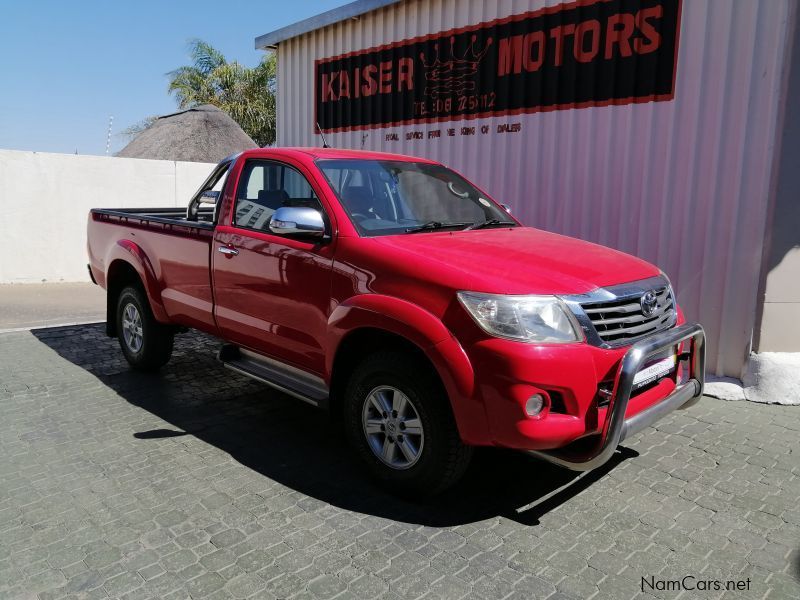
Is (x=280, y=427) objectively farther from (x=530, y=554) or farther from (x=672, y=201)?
(x=672, y=201)

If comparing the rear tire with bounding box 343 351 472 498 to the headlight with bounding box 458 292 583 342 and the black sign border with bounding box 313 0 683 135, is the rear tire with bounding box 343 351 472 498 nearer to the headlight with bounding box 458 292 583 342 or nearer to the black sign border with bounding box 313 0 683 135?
the headlight with bounding box 458 292 583 342

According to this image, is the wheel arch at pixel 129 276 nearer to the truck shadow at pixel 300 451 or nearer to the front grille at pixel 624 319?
the truck shadow at pixel 300 451

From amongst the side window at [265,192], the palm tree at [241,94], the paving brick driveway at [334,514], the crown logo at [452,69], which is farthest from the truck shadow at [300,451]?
the palm tree at [241,94]

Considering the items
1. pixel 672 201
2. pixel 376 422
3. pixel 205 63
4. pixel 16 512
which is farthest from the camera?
pixel 205 63

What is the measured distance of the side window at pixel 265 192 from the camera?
4.48 meters

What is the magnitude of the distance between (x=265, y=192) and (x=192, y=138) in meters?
15.3

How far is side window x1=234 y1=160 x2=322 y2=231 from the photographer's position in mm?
4484

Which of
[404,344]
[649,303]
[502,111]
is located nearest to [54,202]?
[502,111]

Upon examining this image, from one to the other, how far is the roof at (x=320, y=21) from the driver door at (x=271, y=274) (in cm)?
470

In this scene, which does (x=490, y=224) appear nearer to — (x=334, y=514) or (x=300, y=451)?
(x=300, y=451)

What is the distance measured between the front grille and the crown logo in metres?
4.75

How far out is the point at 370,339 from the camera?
3.79 meters

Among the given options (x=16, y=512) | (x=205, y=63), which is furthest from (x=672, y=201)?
(x=205, y=63)

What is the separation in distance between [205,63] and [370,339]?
24.8m
